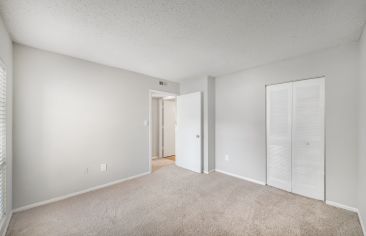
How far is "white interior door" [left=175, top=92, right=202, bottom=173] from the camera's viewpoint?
12.8 ft

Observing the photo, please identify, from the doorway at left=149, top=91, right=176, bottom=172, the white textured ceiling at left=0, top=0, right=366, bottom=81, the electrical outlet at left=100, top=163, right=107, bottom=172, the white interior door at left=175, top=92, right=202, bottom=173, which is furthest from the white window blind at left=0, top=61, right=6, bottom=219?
the doorway at left=149, top=91, right=176, bottom=172

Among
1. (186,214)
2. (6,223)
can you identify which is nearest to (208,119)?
(186,214)

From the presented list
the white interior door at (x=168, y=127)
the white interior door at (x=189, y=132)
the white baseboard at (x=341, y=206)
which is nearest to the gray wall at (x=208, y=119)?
the white interior door at (x=189, y=132)

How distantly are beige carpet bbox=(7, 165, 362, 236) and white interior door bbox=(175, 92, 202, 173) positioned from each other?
3.36 feet

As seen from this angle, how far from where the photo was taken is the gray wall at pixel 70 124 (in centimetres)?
230

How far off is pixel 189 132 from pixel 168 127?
1696 millimetres

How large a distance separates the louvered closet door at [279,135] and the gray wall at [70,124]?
263 cm

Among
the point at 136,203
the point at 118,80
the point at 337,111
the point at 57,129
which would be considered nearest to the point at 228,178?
the point at 136,203

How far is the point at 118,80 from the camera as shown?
10.8 ft

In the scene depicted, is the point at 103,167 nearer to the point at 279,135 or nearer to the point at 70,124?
the point at 70,124

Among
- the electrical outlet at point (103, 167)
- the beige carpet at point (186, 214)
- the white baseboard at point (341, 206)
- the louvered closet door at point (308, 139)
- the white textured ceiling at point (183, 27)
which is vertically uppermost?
the white textured ceiling at point (183, 27)

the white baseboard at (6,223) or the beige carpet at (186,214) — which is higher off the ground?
the white baseboard at (6,223)

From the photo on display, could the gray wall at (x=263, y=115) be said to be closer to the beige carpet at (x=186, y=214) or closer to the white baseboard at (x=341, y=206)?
the white baseboard at (x=341, y=206)

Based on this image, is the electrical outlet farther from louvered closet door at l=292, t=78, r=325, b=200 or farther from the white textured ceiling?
louvered closet door at l=292, t=78, r=325, b=200
